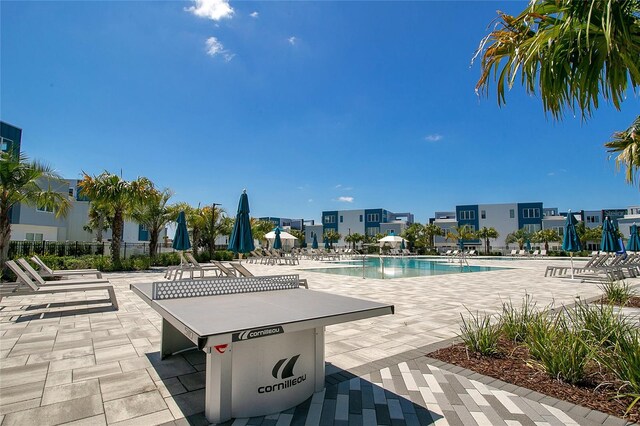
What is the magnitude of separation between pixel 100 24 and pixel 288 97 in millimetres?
8668

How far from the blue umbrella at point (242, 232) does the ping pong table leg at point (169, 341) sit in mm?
4517

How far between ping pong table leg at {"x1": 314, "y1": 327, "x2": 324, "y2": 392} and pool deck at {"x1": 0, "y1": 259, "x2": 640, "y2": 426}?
93mm

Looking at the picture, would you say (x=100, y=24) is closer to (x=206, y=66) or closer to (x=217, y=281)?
(x=206, y=66)

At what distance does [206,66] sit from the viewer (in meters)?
11.8

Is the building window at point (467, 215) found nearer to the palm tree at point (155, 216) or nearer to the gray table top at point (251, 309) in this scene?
the palm tree at point (155, 216)

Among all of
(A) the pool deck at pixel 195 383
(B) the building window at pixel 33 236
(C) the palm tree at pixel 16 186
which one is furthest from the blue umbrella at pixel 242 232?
(B) the building window at pixel 33 236

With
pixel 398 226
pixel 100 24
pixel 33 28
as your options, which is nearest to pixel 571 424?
pixel 100 24

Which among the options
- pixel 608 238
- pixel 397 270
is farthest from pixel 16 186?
pixel 608 238

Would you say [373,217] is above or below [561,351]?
above

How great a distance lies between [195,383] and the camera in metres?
3.35

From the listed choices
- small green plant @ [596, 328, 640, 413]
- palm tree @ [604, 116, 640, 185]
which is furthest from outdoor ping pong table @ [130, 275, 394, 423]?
palm tree @ [604, 116, 640, 185]

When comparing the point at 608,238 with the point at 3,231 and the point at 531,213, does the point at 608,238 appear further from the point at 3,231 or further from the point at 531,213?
the point at 531,213

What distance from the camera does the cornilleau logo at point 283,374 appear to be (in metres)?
2.69

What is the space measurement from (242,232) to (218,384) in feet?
21.5
